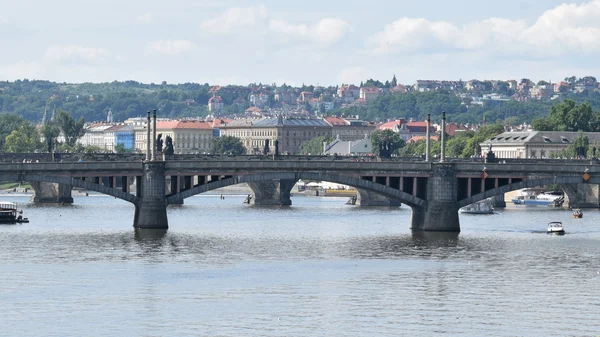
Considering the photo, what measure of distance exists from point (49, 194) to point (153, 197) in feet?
262

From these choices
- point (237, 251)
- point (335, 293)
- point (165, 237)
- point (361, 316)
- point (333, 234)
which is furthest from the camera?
point (333, 234)

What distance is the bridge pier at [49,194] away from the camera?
7510 inches

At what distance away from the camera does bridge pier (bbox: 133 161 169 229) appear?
11475cm

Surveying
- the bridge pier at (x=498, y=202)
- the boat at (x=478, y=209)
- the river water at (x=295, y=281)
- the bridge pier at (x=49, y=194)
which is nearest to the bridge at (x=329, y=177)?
the river water at (x=295, y=281)

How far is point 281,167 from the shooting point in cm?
11762

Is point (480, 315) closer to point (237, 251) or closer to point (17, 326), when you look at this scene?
point (17, 326)

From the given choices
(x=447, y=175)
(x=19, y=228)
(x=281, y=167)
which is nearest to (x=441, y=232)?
(x=447, y=175)

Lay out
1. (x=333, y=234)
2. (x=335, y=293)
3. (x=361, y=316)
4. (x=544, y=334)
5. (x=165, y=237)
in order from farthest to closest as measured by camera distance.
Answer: (x=333, y=234) → (x=165, y=237) → (x=335, y=293) → (x=361, y=316) → (x=544, y=334)

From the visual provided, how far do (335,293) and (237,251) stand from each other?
24.4 m

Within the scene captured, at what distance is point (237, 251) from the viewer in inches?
4099

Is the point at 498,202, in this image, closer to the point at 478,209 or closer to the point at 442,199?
the point at 478,209

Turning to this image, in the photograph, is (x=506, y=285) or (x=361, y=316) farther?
(x=506, y=285)

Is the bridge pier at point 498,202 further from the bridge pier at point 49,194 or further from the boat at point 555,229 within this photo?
the boat at point 555,229

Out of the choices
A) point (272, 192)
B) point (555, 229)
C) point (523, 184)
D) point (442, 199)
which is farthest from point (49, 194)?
point (523, 184)
